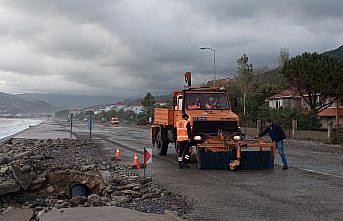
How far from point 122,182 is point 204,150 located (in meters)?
4.02

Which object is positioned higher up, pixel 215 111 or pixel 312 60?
pixel 312 60

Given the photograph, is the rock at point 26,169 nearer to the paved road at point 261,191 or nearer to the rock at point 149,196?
the paved road at point 261,191

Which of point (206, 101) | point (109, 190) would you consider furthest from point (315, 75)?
point (109, 190)

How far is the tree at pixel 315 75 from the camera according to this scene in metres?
43.6

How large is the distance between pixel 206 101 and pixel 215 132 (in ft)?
5.77

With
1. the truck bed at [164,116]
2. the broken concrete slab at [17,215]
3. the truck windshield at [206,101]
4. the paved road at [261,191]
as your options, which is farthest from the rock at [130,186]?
the truck bed at [164,116]

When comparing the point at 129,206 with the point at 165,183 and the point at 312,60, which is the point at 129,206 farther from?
the point at 312,60

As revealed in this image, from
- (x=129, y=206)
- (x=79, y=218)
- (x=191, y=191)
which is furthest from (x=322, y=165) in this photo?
(x=79, y=218)

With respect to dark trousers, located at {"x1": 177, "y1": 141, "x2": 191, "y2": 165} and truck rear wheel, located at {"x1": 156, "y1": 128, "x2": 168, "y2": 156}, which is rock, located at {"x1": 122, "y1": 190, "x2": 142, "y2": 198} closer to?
dark trousers, located at {"x1": 177, "y1": 141, "x2": 191, "y2": 165}

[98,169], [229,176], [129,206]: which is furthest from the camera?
[98,169]

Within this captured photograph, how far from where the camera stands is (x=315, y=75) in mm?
44219

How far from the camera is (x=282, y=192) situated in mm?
10672

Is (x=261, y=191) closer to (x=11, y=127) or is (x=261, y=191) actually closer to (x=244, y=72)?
(x=244, y=72)

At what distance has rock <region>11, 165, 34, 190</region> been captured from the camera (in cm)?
1406
